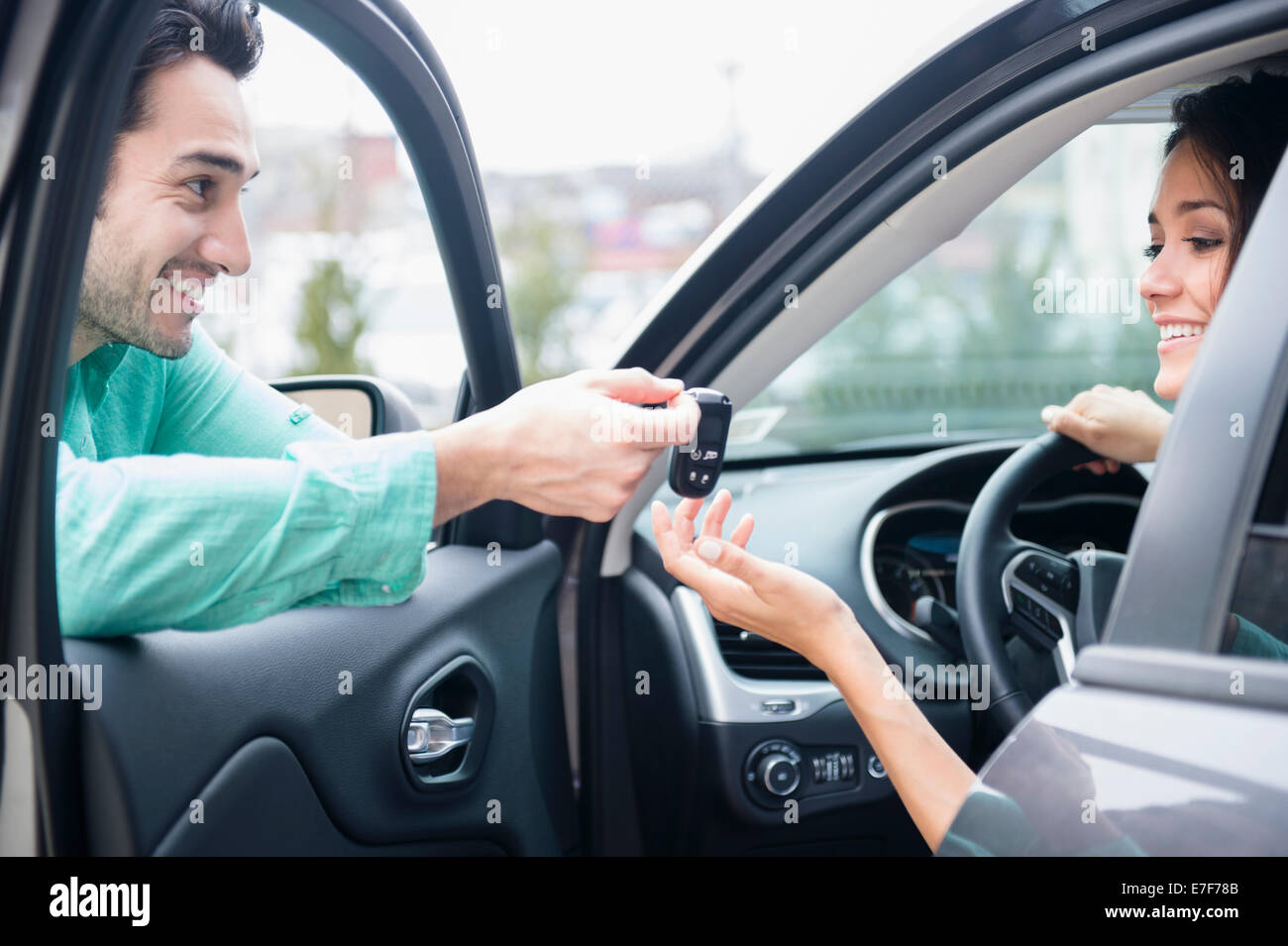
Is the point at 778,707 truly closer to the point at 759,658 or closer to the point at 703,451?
the point at 759,658

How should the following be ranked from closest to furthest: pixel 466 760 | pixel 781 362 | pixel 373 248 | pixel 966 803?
pixel 966 803 → pixel 466 760 → pixel 781 362 → pixel 373 248

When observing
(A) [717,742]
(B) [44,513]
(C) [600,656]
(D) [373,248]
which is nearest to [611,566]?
(C) [600,656]

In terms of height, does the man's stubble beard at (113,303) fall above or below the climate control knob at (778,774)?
above

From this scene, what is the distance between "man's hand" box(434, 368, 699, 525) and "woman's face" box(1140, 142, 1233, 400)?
2.66 feet

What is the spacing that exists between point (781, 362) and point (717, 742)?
76cm

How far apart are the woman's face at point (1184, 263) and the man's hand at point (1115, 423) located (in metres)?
0.38

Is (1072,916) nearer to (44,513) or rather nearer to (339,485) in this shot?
(339,485)

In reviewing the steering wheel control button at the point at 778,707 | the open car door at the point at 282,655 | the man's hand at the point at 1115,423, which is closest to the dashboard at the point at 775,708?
the steering wheel control button at the point at 778,707

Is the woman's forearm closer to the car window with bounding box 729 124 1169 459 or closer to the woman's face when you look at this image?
the woman's face

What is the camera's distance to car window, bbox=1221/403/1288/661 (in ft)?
3.17

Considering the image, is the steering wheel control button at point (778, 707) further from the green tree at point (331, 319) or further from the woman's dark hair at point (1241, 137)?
the green tree at point (331, 319)

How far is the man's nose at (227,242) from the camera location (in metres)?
1.44

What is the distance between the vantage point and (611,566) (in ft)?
7.14

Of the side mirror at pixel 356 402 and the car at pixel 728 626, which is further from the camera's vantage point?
the side mirror at pixel 356 402
